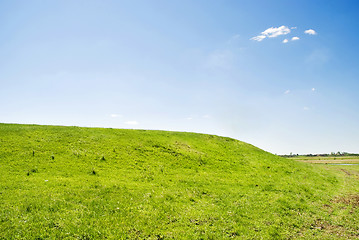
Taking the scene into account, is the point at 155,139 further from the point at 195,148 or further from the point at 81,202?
the point at 81,202

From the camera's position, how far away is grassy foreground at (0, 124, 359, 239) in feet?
45.6

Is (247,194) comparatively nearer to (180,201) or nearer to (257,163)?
(180,201)

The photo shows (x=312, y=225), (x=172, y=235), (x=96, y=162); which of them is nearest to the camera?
(x=172, y=235)

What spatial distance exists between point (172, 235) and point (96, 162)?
1900 centimetres

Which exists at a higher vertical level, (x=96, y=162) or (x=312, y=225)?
(x=96, y=162)

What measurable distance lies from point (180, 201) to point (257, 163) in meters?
26.7

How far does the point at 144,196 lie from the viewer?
765 inches

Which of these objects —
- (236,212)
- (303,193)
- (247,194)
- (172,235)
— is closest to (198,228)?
(172,235)

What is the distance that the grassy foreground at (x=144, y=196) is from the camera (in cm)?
1391

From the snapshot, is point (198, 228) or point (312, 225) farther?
point (312, 225)

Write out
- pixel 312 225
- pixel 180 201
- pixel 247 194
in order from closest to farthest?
pixel 312 225 < pixel 180 201 < pixel 247 194

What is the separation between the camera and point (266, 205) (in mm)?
20031

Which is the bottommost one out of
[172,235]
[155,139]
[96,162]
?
[172,235]

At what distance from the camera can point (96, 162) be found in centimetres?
2859
